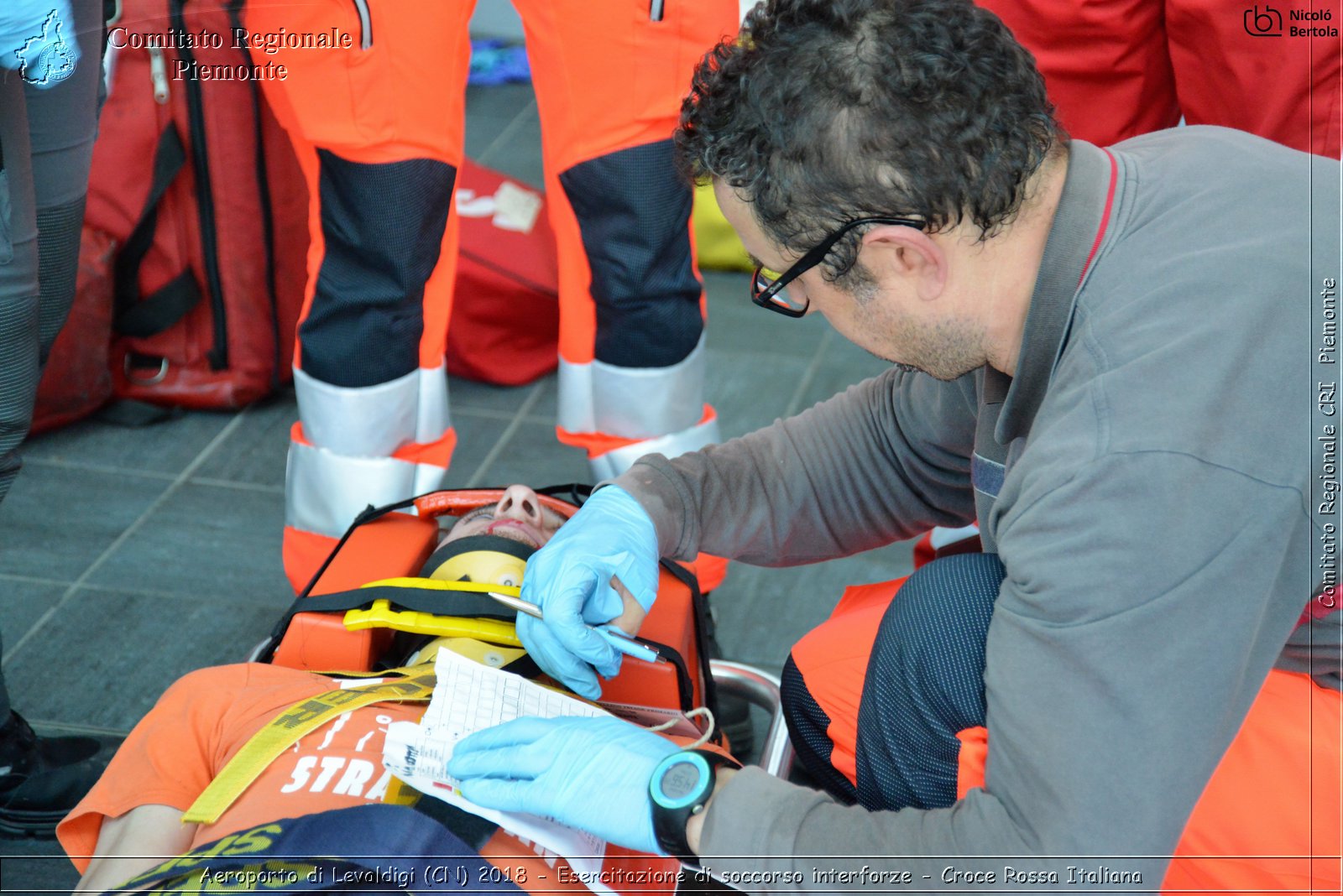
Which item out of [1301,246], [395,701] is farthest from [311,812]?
[1301,246]

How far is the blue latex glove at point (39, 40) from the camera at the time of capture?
131 cm

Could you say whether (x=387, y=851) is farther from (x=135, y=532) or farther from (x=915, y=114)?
(x=135, y=532)

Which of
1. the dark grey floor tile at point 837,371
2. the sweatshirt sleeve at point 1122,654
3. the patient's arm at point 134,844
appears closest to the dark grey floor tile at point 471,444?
the dark grey floor tile at point 837,371

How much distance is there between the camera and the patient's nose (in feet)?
5.31

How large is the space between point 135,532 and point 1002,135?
1.82 m

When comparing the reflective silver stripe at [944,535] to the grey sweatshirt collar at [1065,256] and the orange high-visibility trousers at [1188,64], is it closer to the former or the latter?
the orange high-visibility trousers at [1188,64]

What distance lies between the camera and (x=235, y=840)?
1.05 metres

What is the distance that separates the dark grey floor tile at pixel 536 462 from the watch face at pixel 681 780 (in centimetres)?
132

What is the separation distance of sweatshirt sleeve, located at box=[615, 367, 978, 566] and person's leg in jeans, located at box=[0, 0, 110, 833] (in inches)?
28.8

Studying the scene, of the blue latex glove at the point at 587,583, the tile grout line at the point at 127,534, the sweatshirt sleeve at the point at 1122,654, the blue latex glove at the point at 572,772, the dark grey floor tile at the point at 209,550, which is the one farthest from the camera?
the dark grey floor tile at the point at 209,550

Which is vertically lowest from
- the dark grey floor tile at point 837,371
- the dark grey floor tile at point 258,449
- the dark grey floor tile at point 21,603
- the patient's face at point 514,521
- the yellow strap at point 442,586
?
the dark grey floor tile at point 21,603

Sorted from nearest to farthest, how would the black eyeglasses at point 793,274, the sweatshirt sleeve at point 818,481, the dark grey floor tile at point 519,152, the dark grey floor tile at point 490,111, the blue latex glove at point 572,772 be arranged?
the black eyeglasses at point 793,274 → the blue latex glove at point 572,772 → the sweatshirt sleeve at point 818,481 → the dark grey floor tile at point 519,152 → the dark grey floor tile at point 490,111

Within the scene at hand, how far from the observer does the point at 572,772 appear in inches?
43.3

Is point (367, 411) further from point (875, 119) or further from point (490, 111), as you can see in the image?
point (490, 111)
